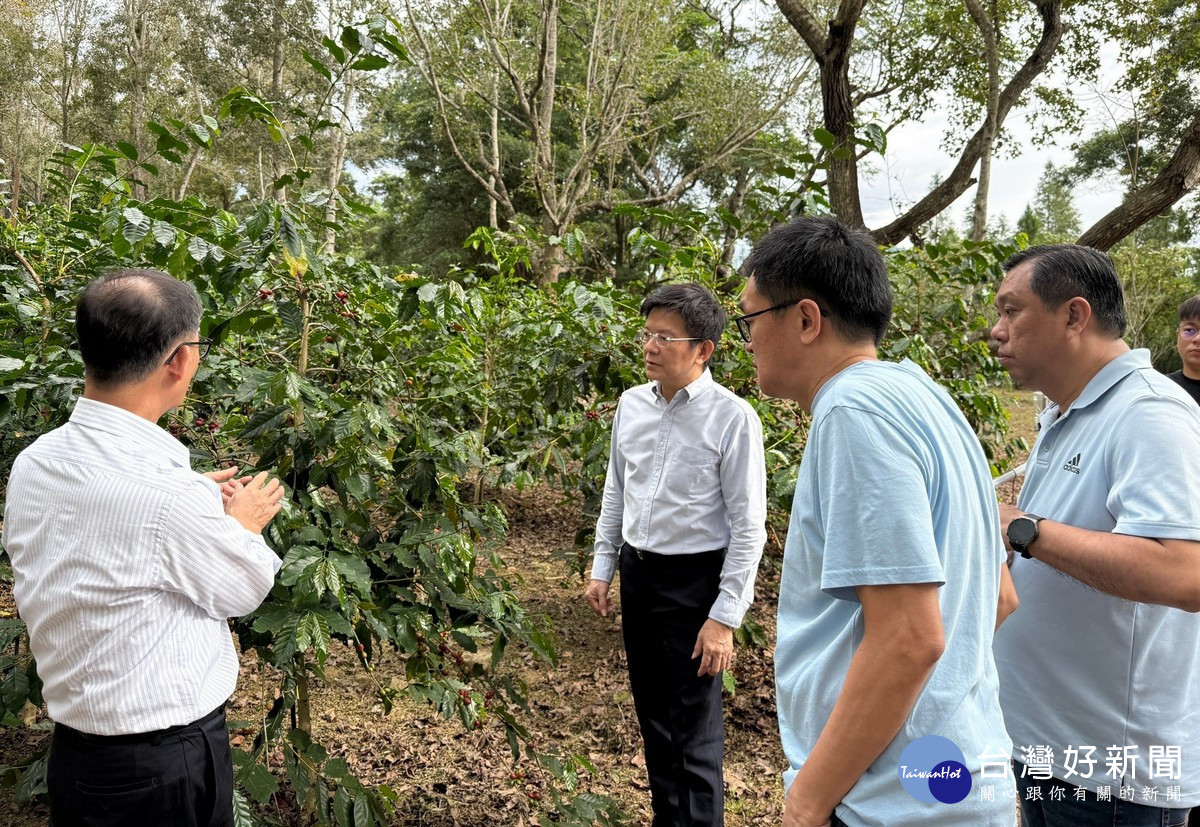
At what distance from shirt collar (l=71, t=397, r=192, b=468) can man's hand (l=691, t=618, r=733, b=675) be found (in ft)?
5.30

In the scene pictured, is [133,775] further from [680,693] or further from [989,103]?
[989,103]

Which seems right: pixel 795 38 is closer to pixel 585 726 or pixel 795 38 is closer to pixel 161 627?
pixel 585 726

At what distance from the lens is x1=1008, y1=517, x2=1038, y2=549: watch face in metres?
1.51

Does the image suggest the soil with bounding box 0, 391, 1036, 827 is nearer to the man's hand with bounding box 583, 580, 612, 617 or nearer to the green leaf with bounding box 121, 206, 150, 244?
the man's hand with bounding box 583, 580, 612, 617

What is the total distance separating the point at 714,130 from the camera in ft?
56.2

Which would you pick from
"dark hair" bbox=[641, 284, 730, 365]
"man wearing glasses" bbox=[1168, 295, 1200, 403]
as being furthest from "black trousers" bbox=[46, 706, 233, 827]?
"man wearing glasses" bbox=[1168, 295, 1200, 403]

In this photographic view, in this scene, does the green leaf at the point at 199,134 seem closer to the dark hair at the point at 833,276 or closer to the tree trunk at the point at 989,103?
the dark hair at the point at 833,276

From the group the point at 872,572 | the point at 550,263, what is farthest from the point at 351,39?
the point at 550,263

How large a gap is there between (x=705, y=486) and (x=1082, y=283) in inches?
51.9

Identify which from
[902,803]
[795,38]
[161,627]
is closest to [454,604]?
[161,627]

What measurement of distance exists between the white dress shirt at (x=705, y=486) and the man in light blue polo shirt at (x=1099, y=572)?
0.96 meters

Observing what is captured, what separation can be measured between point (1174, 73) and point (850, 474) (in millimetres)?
10370

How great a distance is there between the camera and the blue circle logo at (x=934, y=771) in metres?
1.06

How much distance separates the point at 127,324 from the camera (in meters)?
1.52
